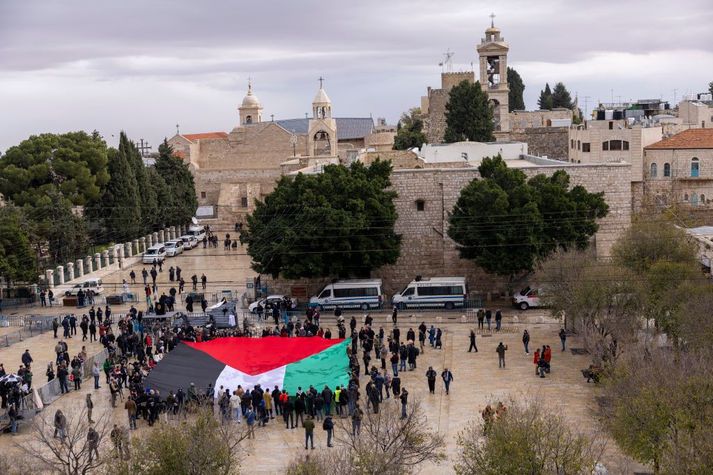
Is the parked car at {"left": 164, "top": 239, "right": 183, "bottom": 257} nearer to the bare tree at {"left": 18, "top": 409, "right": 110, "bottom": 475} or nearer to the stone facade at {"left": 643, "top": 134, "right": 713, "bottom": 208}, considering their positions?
the stone facade at {"left": 643, "top": 134, "right": 713, "bottom": 208}

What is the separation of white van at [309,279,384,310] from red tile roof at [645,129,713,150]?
2692 centimetres

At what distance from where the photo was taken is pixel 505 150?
49.8m

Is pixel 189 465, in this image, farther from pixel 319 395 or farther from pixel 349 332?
pixel 349 332

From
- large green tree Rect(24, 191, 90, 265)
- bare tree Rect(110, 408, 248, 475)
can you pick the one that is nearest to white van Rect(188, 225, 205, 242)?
large green tree Rect(24, 191, 90, 265)

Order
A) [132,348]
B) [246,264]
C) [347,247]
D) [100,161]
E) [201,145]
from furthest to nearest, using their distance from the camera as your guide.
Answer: [201,145]
[100,161]
[246,264]
[347,247]
[132,348]

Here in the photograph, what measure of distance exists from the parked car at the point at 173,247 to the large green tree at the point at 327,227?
13.1m

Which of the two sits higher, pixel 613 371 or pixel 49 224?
pixel 49 224

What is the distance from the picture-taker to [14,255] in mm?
38062

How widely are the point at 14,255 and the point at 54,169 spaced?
13136 millimetres

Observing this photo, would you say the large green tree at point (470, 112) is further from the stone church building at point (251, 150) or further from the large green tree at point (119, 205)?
the large green tree at point (119, 205)

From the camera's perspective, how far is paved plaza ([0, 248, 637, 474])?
21.2 meters

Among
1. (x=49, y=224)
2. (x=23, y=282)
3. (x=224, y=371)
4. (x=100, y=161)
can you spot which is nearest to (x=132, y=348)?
(x=224, y=371)

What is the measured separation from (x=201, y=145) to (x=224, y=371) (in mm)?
55844


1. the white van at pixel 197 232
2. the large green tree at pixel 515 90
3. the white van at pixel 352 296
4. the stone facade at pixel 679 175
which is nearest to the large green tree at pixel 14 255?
the white van at pixel 352 296
